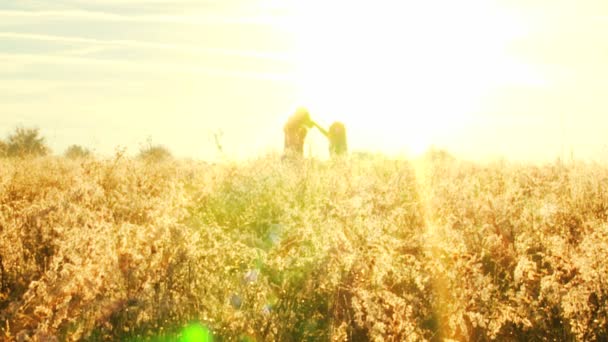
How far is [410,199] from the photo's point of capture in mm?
7500

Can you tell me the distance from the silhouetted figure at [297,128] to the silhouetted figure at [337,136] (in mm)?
816

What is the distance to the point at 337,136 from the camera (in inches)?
786

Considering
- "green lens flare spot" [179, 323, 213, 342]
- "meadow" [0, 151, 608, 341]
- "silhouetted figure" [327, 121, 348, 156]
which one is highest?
"silhouetted figure" [327, 121, 348, 156]

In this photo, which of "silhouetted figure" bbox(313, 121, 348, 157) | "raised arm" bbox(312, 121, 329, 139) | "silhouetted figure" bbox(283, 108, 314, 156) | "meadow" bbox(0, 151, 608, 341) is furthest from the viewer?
"silhouetted figure" bbox(313, 121, 348, 157)

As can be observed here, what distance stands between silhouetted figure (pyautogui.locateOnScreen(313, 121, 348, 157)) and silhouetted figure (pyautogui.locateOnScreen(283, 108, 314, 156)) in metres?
0.82

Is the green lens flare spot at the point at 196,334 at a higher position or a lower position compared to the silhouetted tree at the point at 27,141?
lower

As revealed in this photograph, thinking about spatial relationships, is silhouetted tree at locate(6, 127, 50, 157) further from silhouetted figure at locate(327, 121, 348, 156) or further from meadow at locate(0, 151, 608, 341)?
meadow at locate(0, 151, 608, 341)

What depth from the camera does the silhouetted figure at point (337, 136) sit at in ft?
64.8

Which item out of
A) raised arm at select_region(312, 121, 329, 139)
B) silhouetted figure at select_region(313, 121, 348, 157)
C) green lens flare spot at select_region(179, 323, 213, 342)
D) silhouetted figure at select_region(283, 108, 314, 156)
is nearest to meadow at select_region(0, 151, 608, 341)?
green lens flare spot at select_region(179, 323, 213, 342)

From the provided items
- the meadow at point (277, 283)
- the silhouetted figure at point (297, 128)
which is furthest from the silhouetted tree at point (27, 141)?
the meadow at point (277, 283)

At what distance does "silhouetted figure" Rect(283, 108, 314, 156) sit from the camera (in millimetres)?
18219

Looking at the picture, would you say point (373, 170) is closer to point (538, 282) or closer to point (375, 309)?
point (538, 282)

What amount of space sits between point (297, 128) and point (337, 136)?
1.87m

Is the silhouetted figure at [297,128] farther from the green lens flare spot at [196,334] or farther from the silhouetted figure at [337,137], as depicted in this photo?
the green lens flare spot at [196,334]
